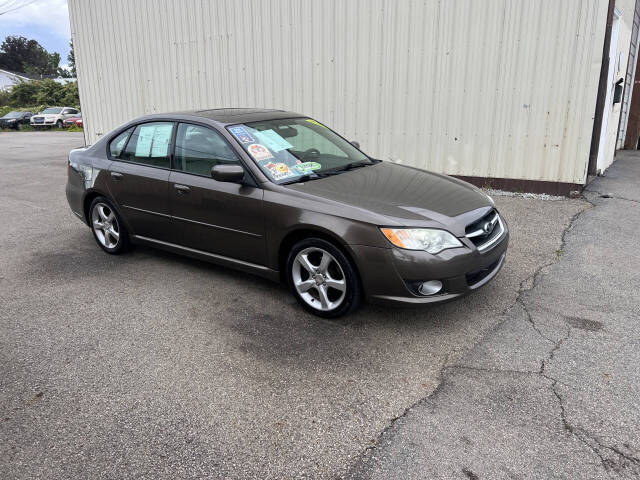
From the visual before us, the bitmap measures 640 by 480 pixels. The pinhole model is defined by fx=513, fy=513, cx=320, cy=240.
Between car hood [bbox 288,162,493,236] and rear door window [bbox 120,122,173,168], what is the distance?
1.51m

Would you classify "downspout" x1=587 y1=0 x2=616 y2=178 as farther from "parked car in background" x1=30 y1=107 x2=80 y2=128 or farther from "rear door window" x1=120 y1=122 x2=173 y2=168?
"parked car in background" x1=30 y1=107 x2=80 y2=128

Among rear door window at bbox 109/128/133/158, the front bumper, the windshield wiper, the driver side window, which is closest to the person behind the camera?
the front bumper

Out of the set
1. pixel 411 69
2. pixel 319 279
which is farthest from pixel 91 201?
pixel 411 69

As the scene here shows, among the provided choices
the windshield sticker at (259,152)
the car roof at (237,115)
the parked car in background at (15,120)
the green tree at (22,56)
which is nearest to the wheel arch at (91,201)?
the car roof at (237,115)

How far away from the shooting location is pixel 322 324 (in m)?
3.90

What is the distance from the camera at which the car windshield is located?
4262 mm

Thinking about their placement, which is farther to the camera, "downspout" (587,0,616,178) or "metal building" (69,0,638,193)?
"metal building" (69,0,638,193)

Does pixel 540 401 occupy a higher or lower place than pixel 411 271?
lower

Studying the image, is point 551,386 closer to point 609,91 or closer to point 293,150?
Result: point 293,150

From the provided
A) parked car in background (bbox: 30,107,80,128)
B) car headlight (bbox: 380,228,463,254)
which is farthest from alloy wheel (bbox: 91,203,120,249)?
parked car in background (bbox: 30,107,80,128)

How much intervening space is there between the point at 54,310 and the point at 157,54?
8.28 metres

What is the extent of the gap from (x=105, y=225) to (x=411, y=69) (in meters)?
5.48

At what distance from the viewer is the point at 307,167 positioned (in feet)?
14.4

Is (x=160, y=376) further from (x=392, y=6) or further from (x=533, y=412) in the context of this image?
(x=392, y=6)
